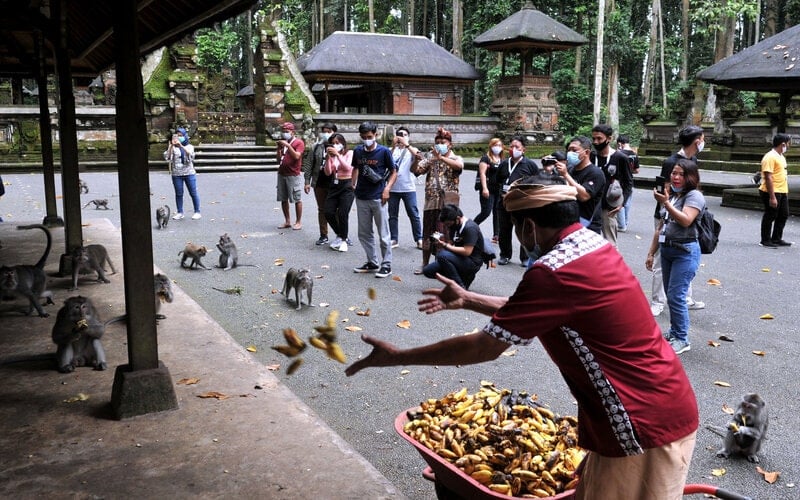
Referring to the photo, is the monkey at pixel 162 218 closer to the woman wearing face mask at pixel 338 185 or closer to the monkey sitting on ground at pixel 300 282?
the woman wearing face mask at pixel 338 185

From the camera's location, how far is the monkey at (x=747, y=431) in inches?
166

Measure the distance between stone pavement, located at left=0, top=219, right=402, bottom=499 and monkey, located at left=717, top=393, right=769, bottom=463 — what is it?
2220 millimetres

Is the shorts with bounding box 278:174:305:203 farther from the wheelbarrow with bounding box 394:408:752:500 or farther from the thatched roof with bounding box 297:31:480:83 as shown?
the thatched roof with bounding box 297:31:480:83

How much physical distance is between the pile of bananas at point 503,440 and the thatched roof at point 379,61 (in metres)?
30.2

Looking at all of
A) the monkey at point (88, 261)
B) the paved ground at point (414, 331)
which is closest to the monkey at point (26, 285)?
the monkey at point (88, 261)

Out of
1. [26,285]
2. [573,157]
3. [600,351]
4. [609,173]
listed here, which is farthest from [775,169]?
[26,285]

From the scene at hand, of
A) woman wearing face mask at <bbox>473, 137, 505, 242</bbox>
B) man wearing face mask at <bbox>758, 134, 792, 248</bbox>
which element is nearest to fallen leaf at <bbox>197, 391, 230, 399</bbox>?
woman wearing face mask at <bbox>473, 137, 505, 242</bbox>

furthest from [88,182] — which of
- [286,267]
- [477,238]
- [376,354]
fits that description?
[376,354]

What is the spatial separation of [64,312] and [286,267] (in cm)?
460

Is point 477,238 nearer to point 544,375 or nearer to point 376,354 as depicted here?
point 544,375

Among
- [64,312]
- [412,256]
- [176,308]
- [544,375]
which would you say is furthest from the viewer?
[412,256]

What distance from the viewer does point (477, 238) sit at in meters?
7.55

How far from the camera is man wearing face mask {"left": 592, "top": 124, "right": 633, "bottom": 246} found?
884 cm

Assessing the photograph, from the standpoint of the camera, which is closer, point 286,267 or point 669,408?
point 669,408
